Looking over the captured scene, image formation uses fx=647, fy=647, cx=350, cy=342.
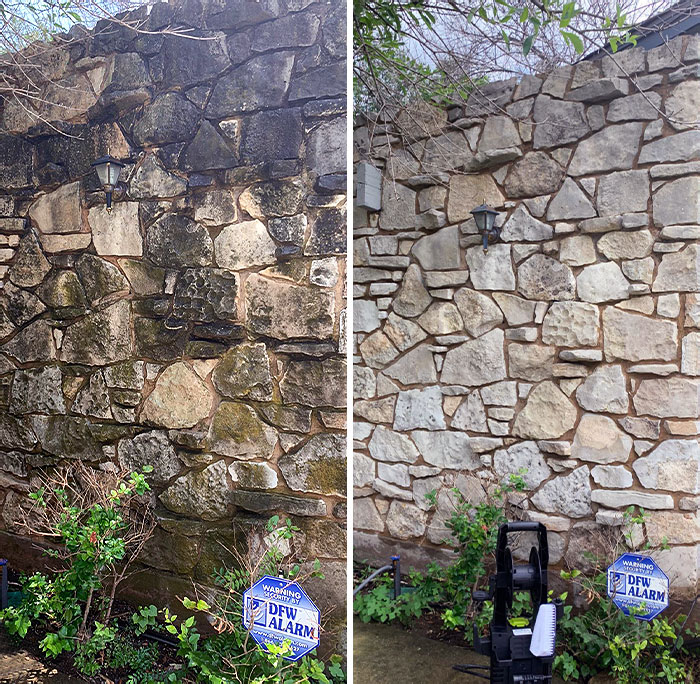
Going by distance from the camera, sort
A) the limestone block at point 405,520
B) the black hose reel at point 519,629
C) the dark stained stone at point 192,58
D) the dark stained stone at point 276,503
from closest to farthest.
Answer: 1. the black hose reel at point 519,629
2. the dark stained stone at point 276,503
3. the dark stained stone at point 192,58
4. the limestone block at point 405,520

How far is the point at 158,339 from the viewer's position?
2.23m

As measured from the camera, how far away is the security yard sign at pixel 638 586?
2336 mm

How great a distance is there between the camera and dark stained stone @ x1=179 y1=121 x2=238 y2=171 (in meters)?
2.04

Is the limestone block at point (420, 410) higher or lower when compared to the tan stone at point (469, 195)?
lower

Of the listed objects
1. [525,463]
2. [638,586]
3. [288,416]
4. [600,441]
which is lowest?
[638,586]

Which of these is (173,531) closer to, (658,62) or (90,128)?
(90,128)

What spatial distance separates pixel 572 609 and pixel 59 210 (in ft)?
8.66

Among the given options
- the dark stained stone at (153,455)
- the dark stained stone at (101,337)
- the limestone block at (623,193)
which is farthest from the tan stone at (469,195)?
the dark stained stone at (153,455)

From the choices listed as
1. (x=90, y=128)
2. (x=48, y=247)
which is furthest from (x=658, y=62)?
(x=48, y=247)

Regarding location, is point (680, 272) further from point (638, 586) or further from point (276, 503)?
point (276, 503)

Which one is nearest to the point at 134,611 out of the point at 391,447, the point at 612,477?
the point at 391,447

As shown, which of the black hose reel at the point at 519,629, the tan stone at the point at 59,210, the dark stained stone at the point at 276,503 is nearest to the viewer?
the black hose reel at the point at 519,629

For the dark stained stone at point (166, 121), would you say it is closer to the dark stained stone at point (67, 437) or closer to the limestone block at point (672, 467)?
the dark stained stone at point (67, 437)

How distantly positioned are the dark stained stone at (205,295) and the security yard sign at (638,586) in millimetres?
1715
